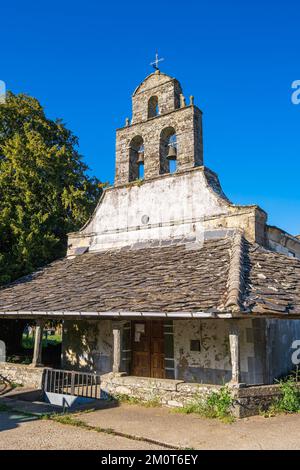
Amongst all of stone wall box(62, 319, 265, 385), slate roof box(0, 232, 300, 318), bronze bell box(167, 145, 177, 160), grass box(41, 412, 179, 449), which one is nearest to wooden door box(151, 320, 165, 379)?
stone wall box(62, 319, 265, 385)

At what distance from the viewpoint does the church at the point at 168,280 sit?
27.2 ft

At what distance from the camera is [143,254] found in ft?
40.7

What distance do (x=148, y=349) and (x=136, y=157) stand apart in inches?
288

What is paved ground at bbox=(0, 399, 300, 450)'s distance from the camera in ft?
18.2

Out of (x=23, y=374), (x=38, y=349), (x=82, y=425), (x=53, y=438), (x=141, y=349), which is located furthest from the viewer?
(x=141, y=349)

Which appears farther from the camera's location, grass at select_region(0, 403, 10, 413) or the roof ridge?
grass at select_region(0, 403, 10, 413)

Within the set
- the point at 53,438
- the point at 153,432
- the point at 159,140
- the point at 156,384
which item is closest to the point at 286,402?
the point at 156,384

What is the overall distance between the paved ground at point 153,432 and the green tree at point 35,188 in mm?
8354

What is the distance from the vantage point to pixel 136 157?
14.8m

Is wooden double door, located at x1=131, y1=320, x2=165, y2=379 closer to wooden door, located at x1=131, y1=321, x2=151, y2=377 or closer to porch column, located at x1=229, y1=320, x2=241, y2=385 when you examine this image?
wooden door, located at x1=131, y1=321, x2=151, y2=377

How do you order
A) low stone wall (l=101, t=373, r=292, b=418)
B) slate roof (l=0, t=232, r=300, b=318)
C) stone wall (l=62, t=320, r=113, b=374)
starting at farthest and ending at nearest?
stone wall (l=62, t=320, r=113, b=374) < slate roof (l=0, t=232, r=300, b=318) < low stone wall (l=101, t=373, r=292, b=418)

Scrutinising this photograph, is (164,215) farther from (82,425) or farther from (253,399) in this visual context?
(82,425)

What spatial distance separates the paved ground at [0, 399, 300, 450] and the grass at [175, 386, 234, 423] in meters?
0.21

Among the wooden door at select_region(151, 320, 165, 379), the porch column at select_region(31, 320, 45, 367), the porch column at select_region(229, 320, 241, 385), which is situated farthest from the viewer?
the porch column at select_region(31, 320, 45, 367)
